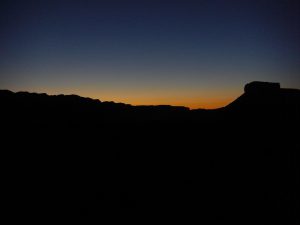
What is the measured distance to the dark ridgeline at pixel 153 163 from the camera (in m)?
17.0

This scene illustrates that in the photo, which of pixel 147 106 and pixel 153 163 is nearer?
pixel 153 163

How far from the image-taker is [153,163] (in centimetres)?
2280

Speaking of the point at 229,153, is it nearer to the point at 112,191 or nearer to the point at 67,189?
the point at 112,191

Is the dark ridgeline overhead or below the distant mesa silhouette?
below

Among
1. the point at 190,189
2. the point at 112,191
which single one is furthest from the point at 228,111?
the point at 112,191

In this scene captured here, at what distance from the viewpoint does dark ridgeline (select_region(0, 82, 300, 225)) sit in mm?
17016

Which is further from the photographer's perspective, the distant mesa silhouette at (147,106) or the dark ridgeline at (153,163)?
the distant mesa silhouette at (147,106)

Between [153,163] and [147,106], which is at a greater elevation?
[147,106]

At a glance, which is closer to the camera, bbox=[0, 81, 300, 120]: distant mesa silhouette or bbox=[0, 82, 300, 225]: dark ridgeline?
bbox=[0, 82, 300, 225]: dark ridgeline

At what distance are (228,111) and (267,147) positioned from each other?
223 inches

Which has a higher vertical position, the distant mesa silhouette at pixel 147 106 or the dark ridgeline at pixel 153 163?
the distant mesa silhouette at pixel 147 106

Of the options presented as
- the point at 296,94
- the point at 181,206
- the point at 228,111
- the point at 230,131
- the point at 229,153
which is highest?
the point at 296,94

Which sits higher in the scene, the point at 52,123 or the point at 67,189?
the point at 52,123

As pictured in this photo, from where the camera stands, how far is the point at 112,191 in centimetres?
1961
